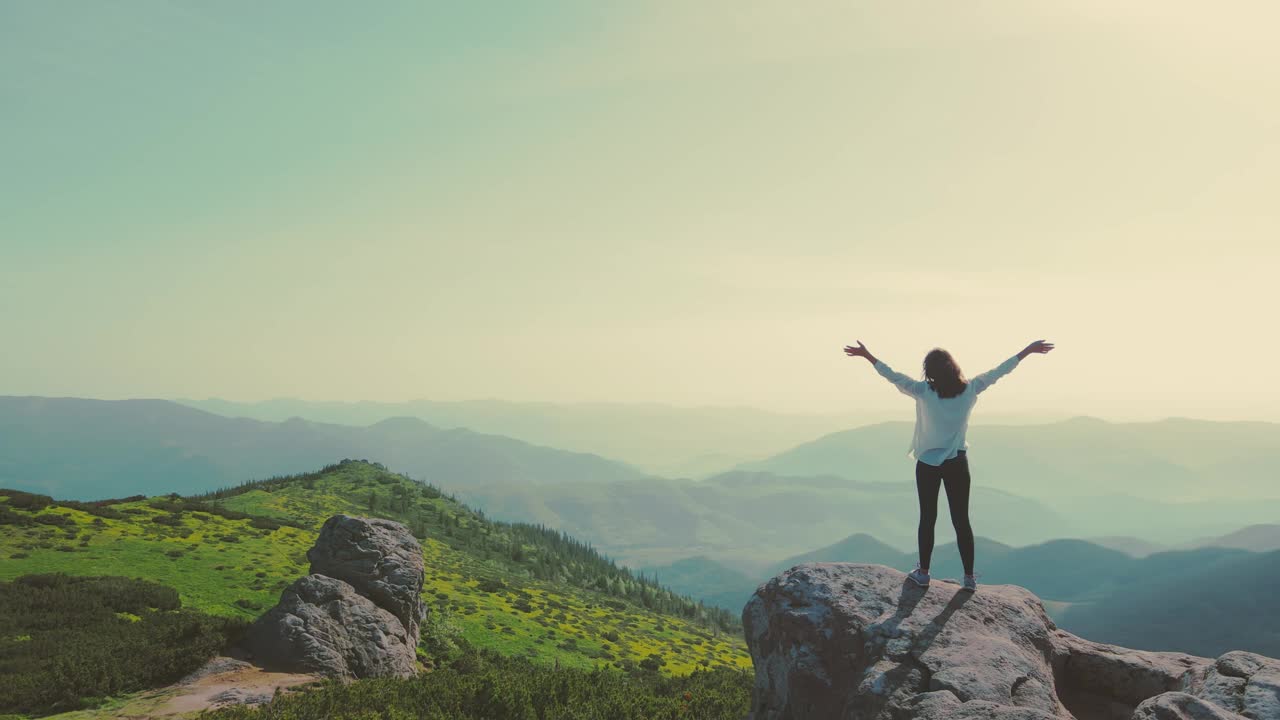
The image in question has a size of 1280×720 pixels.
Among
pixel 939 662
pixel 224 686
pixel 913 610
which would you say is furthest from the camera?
pixel 224 686

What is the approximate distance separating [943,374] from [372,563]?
28107 millimetres

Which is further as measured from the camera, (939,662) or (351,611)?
(351,611)

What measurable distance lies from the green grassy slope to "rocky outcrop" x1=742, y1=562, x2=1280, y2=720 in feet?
105

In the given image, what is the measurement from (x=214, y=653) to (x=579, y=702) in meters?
14.2

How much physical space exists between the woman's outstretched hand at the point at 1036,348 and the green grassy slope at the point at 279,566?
37256 mm

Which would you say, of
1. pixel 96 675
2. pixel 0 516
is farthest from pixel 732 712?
pixel 0 516

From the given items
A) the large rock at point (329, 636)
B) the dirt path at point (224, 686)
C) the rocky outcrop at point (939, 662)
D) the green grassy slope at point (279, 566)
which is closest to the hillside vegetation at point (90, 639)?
the dirt path at point (224, 686)

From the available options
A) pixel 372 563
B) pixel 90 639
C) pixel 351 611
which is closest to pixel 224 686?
pixel 351 611

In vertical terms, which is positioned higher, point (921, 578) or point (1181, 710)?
point (921, 578)

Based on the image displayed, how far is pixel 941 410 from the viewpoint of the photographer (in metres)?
12.5

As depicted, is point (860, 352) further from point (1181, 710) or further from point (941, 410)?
point (1181, 710)

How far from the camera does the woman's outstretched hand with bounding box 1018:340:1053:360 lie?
39.9ft

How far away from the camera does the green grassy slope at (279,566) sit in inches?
1537

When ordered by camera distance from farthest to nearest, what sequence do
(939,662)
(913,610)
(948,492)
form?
(913,610) → (948,492) → (939,662)
